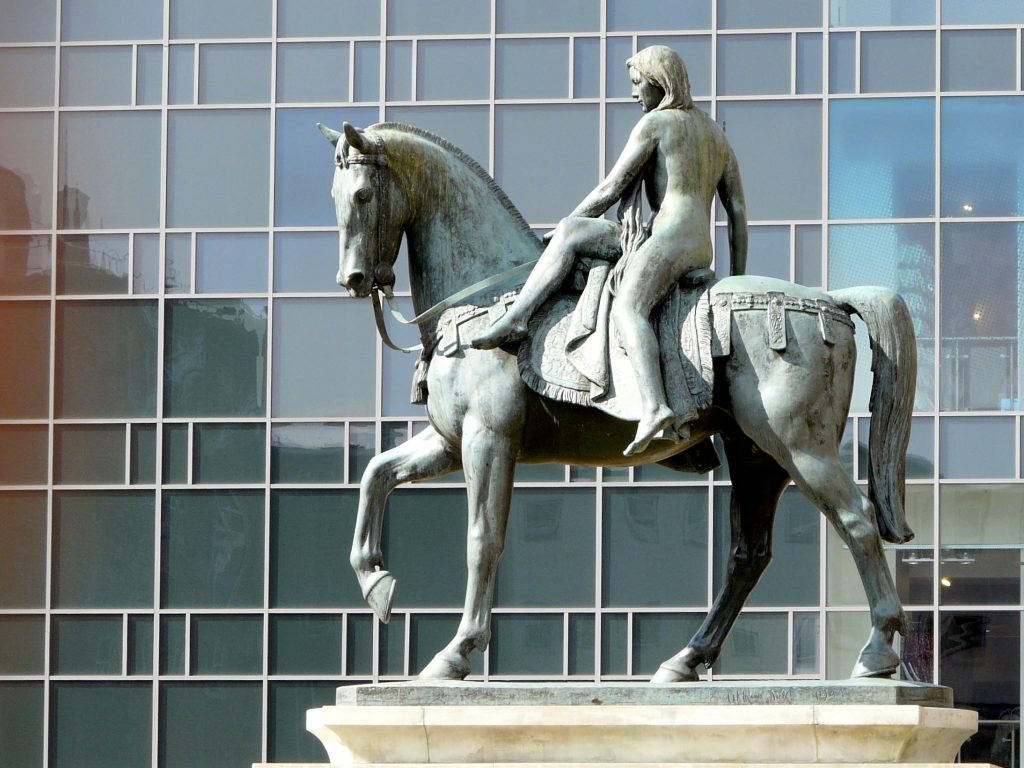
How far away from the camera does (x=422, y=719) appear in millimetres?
11602

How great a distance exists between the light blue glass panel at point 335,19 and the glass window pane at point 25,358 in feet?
16.5

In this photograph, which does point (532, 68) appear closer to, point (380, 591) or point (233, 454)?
point (233, 454)

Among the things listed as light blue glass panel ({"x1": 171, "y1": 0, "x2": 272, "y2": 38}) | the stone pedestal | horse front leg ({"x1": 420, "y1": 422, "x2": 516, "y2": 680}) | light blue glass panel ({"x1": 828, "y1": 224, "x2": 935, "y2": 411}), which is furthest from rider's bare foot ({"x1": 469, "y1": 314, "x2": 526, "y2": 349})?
light blue glass panel ({"x1": 171, "y1": 0, "x2": 272, "y2": 38})

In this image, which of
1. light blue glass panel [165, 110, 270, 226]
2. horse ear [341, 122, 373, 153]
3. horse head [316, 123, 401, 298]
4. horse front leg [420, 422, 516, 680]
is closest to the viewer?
horse front leg [420, 422, 516, 680]

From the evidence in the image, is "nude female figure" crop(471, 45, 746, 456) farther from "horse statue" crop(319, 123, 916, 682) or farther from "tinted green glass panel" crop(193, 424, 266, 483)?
"tinted green glass panel" crop(193, 424, 266, 483)

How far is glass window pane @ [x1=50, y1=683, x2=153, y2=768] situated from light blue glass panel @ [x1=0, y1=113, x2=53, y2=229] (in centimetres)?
620

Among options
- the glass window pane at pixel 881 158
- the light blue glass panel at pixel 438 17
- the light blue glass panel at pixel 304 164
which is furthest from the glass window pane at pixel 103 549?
the glass window pane at pixel 881 158

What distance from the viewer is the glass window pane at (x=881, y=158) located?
88.7 feet

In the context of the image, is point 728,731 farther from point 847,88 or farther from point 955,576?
point 847,88

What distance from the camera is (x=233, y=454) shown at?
2752 centimetres

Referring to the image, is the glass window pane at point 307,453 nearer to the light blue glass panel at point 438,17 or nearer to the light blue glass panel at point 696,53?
the light blue glass panel at point 438,17

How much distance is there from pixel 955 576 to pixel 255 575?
880 cm

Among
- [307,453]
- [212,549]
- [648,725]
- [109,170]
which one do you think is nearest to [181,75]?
[109,170]

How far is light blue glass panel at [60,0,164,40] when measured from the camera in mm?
28547
